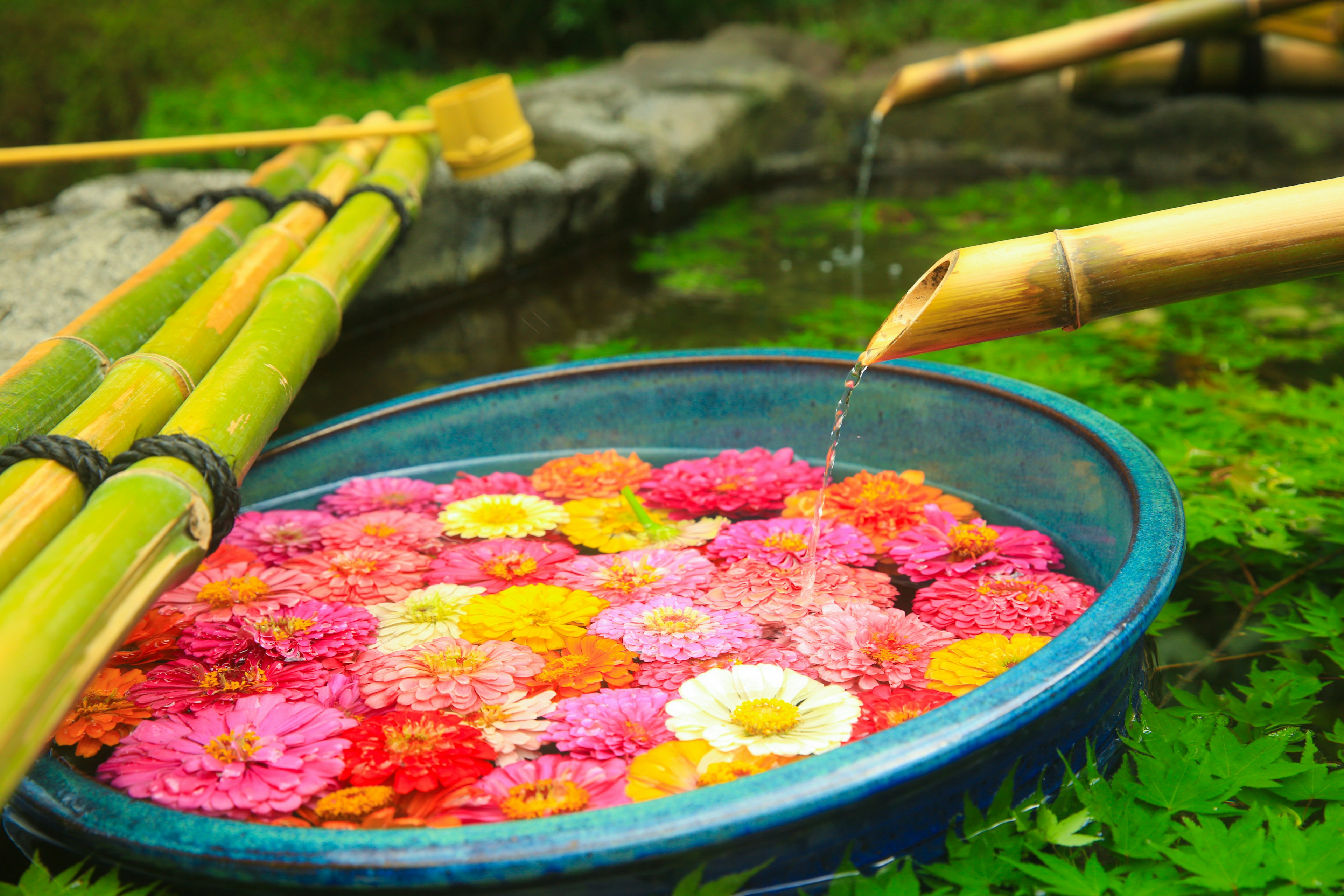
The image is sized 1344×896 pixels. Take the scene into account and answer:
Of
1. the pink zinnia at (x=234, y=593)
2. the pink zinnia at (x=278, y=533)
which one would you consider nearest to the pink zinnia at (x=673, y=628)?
the pink zinnia at (x=234, y=593)

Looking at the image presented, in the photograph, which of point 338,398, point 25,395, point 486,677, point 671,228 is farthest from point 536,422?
point 671,228

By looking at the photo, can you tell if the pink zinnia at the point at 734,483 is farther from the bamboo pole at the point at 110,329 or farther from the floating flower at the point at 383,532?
the bamboo pole at the point at 110,329

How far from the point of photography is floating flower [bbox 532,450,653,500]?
2221mm

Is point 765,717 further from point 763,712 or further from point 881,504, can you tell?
point 881,504

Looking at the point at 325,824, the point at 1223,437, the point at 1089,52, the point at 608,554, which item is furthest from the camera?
the point at 1089,52

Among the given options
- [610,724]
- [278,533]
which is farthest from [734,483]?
[278,533]

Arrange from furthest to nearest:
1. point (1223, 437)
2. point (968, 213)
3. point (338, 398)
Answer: point (968, 213) < point (338, 398) < point (1223, 437)

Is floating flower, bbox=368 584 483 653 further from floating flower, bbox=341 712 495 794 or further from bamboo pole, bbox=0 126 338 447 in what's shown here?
bamboo pole, bbox=0 126 338 447

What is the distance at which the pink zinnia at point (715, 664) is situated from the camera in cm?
155

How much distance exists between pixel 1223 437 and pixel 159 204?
10.5 feet

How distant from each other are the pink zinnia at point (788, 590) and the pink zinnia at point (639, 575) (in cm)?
4

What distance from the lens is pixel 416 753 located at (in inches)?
53.0

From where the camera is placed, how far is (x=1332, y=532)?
2098mm

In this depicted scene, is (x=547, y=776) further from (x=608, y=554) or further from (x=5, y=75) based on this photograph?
(x=5, y=75)
